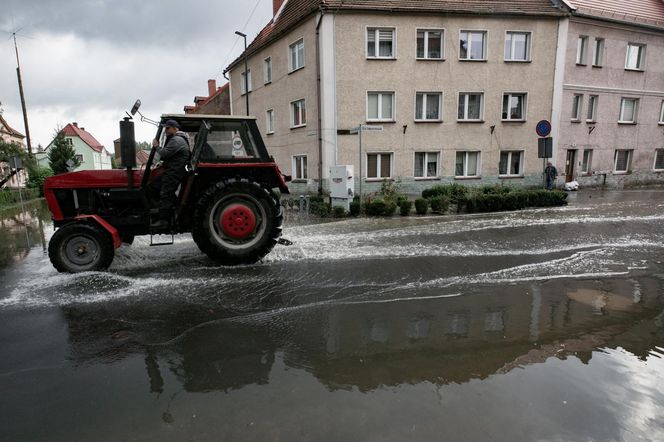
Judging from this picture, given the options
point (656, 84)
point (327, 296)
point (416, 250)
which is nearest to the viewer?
point (327, 296)

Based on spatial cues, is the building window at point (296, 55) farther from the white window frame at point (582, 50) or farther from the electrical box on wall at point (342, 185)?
the white window frame at point (582, 50)

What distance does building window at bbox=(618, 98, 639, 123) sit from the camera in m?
21.8

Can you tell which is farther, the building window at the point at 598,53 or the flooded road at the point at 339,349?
the building window at the point at 598,53

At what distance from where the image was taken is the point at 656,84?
72.9 ft

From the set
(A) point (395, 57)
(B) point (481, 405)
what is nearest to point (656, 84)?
(A) point (395, 57)

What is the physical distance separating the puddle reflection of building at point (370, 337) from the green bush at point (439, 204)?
26.0 feet

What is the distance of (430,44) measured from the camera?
59.6ft

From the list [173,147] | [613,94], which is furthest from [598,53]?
[173,147]

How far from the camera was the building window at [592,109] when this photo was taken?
20672 mm

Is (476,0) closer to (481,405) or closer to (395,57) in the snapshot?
(395,57)

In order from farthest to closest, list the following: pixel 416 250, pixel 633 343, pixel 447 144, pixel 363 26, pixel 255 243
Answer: pixel 447 144 → pixel 363 26 → pixel 416 250 → pixel 255 243 → pixel 633 343

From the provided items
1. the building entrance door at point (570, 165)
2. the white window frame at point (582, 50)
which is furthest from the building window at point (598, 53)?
the building entrance door at point (570, 165)

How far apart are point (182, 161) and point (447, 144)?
14888 millimetres

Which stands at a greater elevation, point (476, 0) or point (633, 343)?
point (476, 0)
